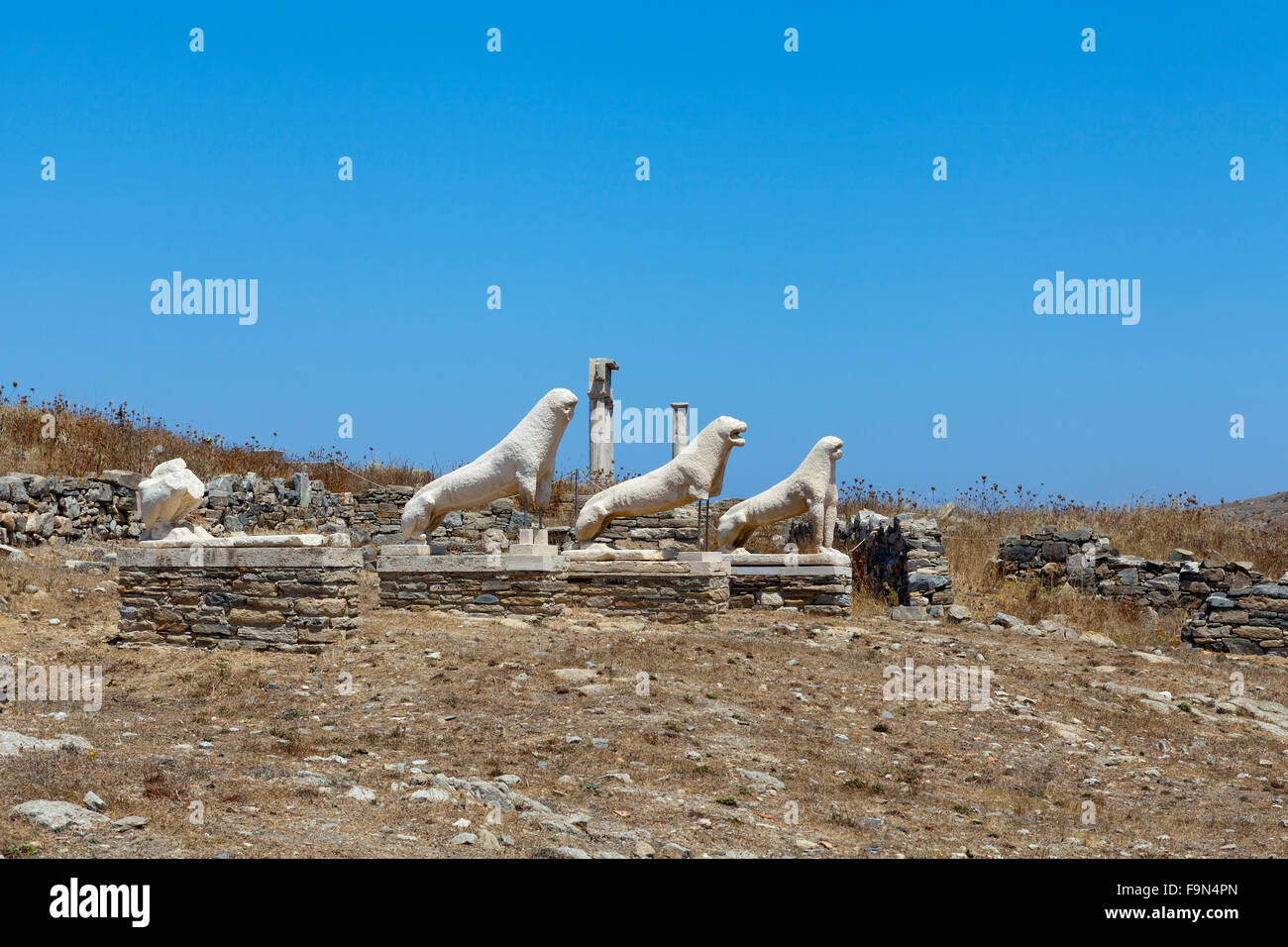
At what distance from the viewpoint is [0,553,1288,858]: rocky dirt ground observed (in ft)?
17.9

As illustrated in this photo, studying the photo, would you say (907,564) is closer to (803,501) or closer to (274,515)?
(803,501)

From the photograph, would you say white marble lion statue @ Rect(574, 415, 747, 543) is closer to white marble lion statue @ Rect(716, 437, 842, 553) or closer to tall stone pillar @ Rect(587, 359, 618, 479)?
white marble lion statue @ Rect(716, 437, 842, 553)

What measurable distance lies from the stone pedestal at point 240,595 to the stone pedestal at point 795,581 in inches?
217

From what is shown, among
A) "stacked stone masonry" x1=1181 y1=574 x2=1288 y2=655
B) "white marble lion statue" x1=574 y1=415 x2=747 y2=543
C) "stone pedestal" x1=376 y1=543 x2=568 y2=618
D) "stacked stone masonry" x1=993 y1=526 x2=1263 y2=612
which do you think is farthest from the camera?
"stacked stone masonry" x1=993 y1=526 x2=1263 y2=612

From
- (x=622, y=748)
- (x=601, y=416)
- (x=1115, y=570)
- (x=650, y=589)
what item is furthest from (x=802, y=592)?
(x=622, y=748)

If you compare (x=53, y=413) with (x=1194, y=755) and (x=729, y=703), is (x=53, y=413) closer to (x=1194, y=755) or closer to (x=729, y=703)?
(x=729, y=703)

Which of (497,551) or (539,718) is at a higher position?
(497,551)

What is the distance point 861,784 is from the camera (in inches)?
282

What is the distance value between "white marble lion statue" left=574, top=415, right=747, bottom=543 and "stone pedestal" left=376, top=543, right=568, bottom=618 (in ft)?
3.24

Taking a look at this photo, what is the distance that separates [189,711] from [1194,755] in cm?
769

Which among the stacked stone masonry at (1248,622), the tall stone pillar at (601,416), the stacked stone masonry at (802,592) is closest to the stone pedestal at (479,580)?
the stacked stone masonry at (802,592)

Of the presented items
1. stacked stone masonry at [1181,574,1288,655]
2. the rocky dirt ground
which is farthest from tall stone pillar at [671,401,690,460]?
stacked stone masonry at [1181,574,1288,655]

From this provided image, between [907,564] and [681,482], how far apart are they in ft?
13.7
